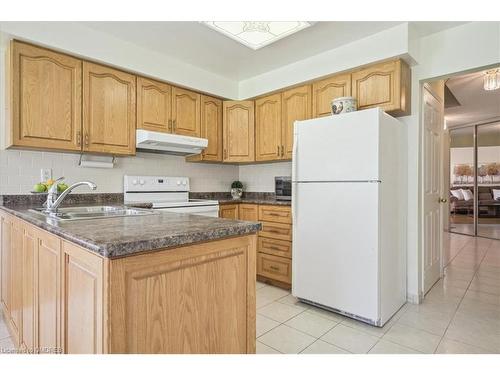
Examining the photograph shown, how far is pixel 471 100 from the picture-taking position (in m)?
4.96

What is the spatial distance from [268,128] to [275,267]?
1.61 metres

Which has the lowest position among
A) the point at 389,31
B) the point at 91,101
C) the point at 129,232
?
the point at 129,232

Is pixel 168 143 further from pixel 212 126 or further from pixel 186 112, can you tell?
pixel 212 126

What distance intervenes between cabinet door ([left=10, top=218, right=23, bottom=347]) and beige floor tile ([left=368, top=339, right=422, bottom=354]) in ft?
7.14

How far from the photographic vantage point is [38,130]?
7.56ft

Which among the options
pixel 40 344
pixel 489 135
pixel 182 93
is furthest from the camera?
pixel 489 135

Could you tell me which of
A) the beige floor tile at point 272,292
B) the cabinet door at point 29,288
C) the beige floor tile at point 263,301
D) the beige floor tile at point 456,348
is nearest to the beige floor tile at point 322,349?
the beige floor tile at point 456,348

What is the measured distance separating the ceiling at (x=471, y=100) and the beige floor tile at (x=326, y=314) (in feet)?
11.3

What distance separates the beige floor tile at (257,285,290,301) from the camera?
2840mm

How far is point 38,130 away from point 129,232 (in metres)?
1.88

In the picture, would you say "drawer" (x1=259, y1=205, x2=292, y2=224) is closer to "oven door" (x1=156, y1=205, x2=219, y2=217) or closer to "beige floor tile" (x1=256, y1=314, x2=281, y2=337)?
"oven door" (x1=156, y1=205, x2=219, y2=217)

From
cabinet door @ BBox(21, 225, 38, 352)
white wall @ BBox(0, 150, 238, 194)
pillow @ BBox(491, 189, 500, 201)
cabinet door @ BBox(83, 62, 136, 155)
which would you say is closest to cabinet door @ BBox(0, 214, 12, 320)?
white wall @ BBox(0, 150, 238, 194)
